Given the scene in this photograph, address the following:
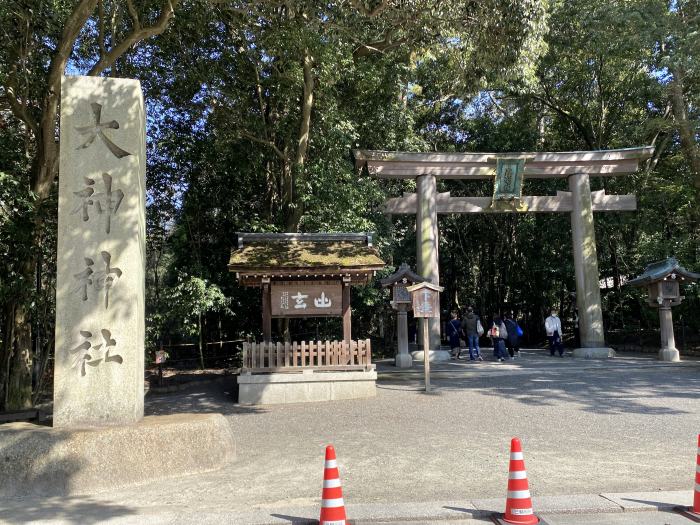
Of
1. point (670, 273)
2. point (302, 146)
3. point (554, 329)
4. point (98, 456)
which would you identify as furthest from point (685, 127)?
point (98, 456)

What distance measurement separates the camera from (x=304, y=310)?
11.0 meters

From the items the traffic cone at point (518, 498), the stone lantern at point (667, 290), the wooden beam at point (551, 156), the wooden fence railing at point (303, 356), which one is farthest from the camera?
the wooden beam at point (551, 156)

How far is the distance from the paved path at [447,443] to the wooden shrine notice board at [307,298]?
6.90ft

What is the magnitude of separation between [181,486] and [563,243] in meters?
19.6

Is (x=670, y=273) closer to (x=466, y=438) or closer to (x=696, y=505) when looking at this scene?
(x=466, y=438)

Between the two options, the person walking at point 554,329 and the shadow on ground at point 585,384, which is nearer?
the shadow on ground at point 585,384

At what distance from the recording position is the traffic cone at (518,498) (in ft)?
13.1

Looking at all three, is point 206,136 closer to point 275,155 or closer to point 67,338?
point 275,155

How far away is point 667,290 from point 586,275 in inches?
94.7

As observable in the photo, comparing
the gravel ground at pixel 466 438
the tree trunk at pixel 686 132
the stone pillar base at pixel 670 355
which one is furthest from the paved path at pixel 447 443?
the tree trunk at pixel 686 132

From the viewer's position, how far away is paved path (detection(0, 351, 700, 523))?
4887mm

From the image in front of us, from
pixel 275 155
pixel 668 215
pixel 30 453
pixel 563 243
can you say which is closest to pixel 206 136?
pixel 275 155

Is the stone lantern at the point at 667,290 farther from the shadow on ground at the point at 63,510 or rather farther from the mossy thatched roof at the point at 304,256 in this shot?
the shadow on ground at the point at 63,510

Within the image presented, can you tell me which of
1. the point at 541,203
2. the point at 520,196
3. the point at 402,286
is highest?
the point at 520,196
